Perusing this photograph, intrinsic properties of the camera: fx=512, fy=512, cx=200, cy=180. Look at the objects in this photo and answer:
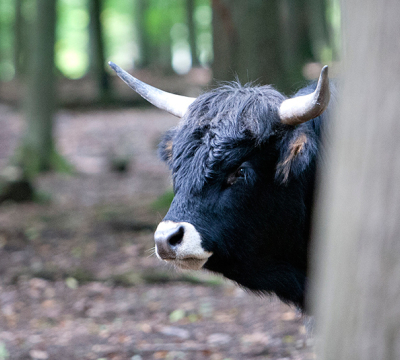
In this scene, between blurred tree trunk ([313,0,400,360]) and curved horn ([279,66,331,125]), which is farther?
curved horn ([279,66,331,125])

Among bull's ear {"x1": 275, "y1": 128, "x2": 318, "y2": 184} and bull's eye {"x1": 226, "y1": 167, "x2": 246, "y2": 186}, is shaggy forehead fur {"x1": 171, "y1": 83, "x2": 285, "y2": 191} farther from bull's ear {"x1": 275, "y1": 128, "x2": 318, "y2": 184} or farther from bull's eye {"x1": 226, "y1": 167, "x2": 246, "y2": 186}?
bull's ear {"x1": 275, "y1": 128, "x2": 318, "y2": 184}

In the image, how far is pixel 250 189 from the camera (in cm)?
344

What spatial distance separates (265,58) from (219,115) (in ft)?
13.2

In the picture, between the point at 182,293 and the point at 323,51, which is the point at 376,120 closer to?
the point at 182,293

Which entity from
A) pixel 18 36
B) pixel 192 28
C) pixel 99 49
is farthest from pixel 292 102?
pixel 18 36

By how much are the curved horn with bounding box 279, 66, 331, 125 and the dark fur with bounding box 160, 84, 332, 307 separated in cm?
7

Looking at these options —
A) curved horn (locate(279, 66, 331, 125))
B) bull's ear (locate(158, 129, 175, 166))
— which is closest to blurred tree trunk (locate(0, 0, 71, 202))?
bull's ear (locate(158, 129, 175, 166))

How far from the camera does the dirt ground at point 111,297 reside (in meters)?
5.11

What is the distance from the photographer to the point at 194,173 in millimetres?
3428

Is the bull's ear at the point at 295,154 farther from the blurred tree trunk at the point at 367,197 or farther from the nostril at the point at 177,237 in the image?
the blurred tree trunk at the point at 367,197

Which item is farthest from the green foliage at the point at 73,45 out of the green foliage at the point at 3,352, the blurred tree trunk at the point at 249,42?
the green foliage at the point at 3,352

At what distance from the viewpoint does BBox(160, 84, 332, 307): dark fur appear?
11.1ft

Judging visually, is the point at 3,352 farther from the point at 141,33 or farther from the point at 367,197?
the point at 141,33

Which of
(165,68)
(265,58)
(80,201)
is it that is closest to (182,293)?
(265,58)
